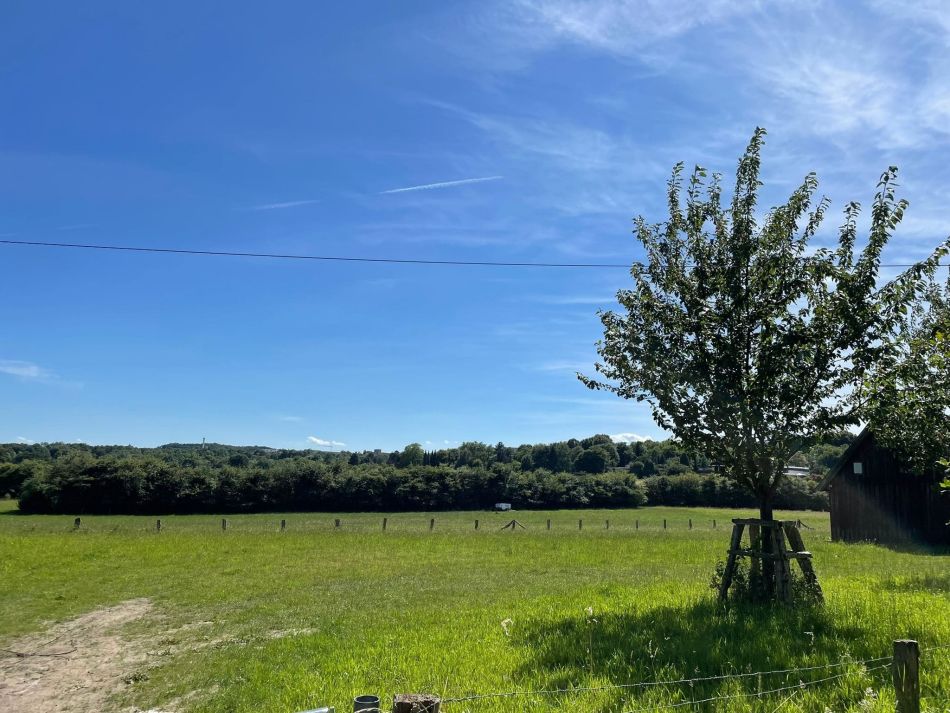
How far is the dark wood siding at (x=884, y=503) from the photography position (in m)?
28.8

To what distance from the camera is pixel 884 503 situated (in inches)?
1206

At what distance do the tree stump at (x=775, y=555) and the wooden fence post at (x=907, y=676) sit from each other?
5965mm

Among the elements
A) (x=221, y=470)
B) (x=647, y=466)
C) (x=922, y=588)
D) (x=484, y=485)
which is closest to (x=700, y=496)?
(x=484, y=485)

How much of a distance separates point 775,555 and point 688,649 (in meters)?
3.20

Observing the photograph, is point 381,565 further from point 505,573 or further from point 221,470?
point 221,470

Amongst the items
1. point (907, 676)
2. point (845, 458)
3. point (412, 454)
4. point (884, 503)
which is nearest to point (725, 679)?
point (907, 676)

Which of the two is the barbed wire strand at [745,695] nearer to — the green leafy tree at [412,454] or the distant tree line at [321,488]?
the distant tree line at [321,488]

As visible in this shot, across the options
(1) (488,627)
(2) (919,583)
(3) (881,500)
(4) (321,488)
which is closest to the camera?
(1) (488,627)

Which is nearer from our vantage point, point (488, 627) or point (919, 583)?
point (488, 627)

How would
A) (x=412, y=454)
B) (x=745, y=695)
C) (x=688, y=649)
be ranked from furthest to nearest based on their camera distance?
(x=412, y=454) < (x=688, y=649) < (x=745, y=695)

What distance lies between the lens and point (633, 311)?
1130 centimetres

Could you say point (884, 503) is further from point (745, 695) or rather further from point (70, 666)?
point (70, 666)

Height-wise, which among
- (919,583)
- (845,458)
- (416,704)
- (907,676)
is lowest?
(919,583)

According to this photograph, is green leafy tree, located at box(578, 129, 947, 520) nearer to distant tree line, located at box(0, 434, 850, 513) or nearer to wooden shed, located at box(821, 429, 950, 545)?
wooden shed, located at box(821, 429, 950, 545)
